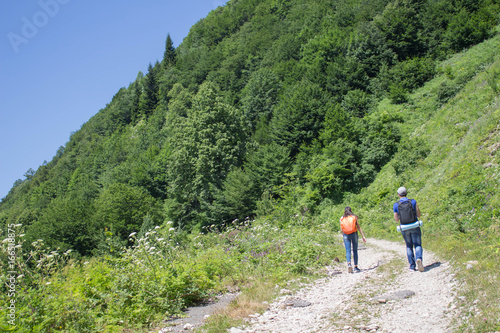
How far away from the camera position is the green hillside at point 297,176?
5965 mm

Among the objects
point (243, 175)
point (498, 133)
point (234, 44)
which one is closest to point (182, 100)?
point (234, 44)

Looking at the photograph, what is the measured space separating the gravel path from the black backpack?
105 cm

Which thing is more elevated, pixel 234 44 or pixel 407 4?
pixel 234 44

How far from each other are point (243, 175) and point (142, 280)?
24.9 meters

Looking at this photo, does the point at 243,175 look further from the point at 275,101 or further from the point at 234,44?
the point at 234,44

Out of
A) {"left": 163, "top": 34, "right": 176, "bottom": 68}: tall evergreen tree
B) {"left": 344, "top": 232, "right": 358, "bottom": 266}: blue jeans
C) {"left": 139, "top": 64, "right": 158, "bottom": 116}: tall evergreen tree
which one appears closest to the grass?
→ {"left": 344, "top": 232, "right": 358, "bottom": 266}: blue jeans

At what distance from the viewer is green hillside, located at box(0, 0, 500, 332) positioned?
596 cm

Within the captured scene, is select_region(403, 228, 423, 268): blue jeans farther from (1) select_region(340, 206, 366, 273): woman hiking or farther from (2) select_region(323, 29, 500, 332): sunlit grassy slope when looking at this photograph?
(1) select_region(340, 206, 366, 273): woman hiking

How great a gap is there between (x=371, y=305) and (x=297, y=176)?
26173 millimetres

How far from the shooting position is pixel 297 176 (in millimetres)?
31453

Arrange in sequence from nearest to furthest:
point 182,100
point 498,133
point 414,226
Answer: point 414,226
point 498,133
point 182,100

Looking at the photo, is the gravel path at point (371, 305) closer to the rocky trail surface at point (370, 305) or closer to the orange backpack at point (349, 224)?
the rocky trail surface at point (370, 305)

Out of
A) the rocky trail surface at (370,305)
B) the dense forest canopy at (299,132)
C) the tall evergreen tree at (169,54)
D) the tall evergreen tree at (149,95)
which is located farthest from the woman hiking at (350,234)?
the tall evergreen tree at (169,54)

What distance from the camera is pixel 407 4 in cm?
4138
